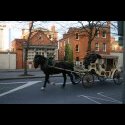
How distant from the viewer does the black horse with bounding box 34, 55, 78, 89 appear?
7521 millimetres

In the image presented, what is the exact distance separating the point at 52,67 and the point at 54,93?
40.1 inches

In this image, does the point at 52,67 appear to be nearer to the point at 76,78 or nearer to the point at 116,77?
the point at 76,78

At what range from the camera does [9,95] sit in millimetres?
6930

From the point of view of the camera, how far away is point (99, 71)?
29.9ft

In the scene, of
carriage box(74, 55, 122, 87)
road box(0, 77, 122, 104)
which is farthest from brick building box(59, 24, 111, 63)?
road box(0, 77, 122, 104)

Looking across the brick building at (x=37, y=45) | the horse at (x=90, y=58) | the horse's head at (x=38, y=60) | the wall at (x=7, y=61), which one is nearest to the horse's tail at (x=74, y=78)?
the horse at (x=90, y=58)

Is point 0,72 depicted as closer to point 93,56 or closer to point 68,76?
point 68,76

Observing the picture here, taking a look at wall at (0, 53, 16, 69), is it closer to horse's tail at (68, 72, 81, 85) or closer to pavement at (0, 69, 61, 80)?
pavement at (0, 69, 61, 80)

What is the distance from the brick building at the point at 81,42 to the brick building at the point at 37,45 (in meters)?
0.27

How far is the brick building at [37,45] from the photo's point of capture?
24.3 feet

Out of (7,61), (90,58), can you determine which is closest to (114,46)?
(90,58)

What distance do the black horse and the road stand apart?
0.21m

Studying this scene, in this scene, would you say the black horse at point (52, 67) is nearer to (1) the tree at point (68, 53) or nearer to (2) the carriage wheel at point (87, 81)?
(1) the tree at point (68, 53)
